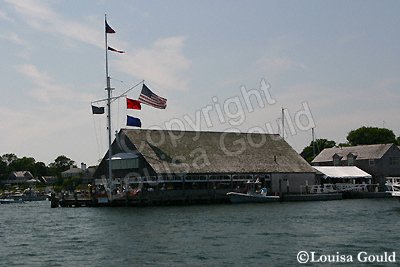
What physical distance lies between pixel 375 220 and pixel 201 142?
38.8 metres

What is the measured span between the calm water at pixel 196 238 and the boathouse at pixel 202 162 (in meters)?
20.8

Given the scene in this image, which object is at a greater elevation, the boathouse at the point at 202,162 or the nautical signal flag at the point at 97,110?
the nautical signal flag at the point at 97,110

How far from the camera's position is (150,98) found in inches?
2589

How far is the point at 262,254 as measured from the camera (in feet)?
96.3

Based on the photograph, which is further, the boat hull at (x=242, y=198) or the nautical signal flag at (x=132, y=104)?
the boat hull at (x=242, y=198)

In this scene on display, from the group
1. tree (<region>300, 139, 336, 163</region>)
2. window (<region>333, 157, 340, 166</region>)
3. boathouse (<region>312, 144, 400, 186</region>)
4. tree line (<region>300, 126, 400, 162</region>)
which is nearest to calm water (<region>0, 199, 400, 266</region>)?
boathouse (<region>312, 144, 400, 186</region>)

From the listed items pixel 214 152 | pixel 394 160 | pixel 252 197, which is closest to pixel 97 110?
pixel 214 152

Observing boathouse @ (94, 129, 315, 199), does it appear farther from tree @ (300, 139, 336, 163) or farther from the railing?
tree @ (300, 139, 336, 163)

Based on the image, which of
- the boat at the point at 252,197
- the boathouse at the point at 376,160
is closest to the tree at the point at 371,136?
the boathouse at the point at 376,160

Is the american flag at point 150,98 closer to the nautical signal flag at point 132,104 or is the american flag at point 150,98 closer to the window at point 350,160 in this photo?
the nautical signal flag at point 132,104

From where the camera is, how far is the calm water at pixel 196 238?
29.0 meters

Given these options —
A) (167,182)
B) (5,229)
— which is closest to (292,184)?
(167,182)

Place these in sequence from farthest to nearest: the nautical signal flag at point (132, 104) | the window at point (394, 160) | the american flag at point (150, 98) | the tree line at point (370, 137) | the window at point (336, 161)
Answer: the tree line at point (370, 137), the window at point (336, 161), the window at point (394, 160), the nautical signal flag at point (132, 104), the american flag at point (150, 98)

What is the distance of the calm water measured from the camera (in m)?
29.0
